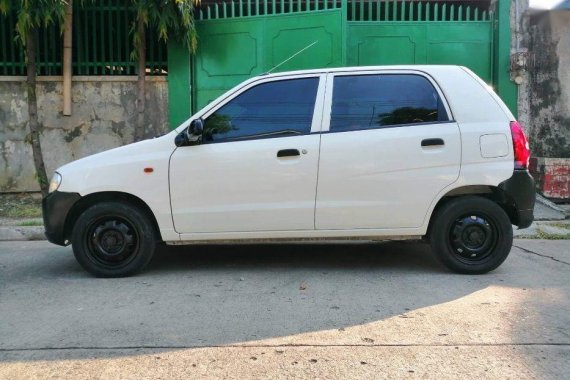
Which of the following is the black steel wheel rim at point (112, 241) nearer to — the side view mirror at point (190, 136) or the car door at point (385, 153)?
the side view mirror at point (190, 136)

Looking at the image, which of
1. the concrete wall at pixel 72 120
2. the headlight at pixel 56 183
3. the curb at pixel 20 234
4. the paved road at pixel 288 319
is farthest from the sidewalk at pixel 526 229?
the headlight at pixel 56 183

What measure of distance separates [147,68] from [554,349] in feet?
25.7

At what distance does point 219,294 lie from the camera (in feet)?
15.7

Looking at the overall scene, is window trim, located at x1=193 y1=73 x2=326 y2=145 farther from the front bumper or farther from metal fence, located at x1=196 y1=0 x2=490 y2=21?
metal fence, located at x1=196 y1=0 x2=490 y2=21

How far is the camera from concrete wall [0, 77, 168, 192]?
9.34 m

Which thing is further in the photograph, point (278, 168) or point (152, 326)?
point (278, 168)

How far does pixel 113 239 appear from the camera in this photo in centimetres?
527

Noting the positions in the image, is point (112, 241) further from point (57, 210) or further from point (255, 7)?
point (255, 7)

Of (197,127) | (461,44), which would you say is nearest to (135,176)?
(197,127)

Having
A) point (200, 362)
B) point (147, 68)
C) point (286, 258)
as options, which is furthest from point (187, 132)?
point (147, 68)

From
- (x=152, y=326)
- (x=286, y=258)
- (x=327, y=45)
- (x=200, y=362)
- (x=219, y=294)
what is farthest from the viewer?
(x=327, y=45)

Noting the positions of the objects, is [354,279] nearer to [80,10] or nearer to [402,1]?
[402,1]

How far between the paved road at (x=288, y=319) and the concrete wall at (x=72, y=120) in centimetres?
366

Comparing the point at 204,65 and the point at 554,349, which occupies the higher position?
the point at 204,65
